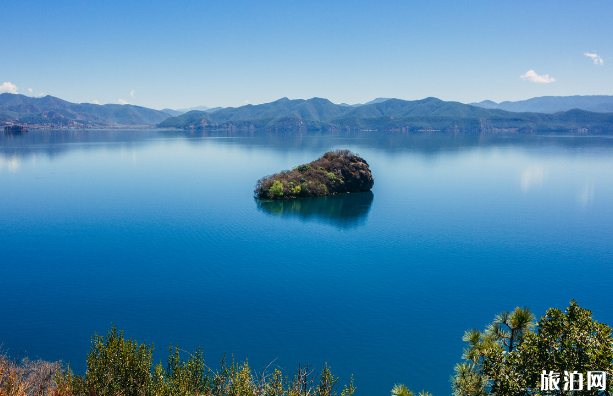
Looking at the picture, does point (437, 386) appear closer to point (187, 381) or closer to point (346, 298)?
point (346, 298)

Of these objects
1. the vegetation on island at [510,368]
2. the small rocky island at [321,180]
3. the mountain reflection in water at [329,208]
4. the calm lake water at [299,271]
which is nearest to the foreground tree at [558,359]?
the vegetation on island at [510,368]

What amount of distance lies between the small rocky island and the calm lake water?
396 cm

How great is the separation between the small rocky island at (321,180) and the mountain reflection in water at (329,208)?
1.71 meters

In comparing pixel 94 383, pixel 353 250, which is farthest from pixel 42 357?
pixel 353 250

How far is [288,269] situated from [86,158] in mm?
121990

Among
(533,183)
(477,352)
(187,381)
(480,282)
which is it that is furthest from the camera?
(533,183)

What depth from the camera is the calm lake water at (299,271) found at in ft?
81.5

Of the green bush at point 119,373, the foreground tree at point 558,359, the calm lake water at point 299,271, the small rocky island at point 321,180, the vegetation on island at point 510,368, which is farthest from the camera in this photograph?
the small rocky island at point 321,180

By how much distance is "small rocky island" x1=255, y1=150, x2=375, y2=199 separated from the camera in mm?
68375

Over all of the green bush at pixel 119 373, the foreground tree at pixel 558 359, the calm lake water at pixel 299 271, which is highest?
the foreground tree at pixel 558 359

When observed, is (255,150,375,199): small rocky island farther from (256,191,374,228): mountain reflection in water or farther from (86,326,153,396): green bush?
(86,326,153,396): green bush

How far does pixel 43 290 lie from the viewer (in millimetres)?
31359

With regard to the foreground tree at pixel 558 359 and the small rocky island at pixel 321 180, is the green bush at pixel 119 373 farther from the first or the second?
the small rocky island at pixel 321 180

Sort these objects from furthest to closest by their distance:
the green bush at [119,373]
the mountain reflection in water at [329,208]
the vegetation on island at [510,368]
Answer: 1. the mountain reflection in water at [329,208]
2. the green bush at [119,373]
3. the vegetation on island at [510,368]
